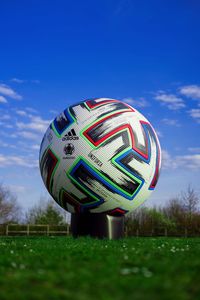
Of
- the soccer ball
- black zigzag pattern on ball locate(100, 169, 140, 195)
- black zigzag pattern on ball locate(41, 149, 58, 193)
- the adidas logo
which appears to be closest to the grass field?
black zigzag pattern on ball locate(100, 169, 140, 195)

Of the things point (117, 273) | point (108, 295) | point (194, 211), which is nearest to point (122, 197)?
point (117, 273)

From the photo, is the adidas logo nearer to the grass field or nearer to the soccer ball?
the soccer ball

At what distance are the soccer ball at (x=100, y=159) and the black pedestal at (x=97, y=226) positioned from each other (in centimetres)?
25

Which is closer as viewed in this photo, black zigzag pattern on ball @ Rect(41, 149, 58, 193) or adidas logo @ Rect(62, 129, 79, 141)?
adidas logo @ Rect(62, 129, 79, 141)

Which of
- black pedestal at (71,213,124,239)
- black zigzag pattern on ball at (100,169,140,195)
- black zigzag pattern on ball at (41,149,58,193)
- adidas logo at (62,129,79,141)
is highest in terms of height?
adidas logo at (62,129,79,141)

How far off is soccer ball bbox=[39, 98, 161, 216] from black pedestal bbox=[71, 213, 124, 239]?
25 cm

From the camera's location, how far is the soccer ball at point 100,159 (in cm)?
1454

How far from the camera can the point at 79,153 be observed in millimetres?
14641

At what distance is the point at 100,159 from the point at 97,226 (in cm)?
267

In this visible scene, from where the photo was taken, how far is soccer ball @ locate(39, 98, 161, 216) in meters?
14.5

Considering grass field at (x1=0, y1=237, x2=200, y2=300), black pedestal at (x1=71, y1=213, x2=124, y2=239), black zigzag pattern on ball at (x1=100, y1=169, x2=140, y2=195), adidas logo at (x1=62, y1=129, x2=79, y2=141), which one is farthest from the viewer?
black pedestal at (x1=71, y1=213, x2=124, y2=239)

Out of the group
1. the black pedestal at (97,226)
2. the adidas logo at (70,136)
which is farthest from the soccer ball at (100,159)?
the black pedestal at (97,226)

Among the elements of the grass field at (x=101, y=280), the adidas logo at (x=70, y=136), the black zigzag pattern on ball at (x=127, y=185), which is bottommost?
the grass field at (x=101, y=280)

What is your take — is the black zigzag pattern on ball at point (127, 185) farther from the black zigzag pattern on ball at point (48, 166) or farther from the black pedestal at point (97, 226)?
the black zigzag pattern on ball at point (48, 166)
